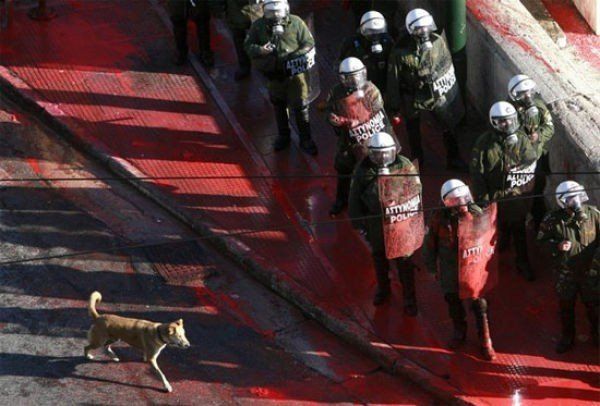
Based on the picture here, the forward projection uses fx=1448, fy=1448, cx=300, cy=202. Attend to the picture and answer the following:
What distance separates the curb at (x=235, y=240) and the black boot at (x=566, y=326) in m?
1.15

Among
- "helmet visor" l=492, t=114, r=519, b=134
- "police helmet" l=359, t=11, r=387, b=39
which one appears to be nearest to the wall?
"helmet visor" l=492, t=114, r=519, b=134

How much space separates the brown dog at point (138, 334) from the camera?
13125 mm

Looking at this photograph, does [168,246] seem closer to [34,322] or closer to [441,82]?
[34,322]

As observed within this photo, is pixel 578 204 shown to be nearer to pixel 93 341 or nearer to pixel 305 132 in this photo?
pixel 305 132

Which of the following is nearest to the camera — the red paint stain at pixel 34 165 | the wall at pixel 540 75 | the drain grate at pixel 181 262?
the wall at pixel 540 75

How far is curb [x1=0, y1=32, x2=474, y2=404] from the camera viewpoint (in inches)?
536

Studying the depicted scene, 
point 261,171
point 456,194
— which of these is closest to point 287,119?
point 261,171

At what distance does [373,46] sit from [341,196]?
1674mm

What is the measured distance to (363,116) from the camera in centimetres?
1502

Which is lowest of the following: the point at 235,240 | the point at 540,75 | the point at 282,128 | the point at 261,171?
the point at 235,240

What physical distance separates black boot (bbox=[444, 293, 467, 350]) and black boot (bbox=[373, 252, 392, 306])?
2.68 feet

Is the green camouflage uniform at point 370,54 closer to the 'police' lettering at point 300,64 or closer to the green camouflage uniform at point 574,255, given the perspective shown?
the 'police' lettering at point 300,64

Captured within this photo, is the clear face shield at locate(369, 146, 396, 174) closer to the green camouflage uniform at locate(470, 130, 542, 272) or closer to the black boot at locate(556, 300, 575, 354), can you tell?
the green camouflage uniform at locate(470, 130, 542, 272)

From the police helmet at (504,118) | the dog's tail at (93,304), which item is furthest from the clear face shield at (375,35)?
the dog's tail at (93,304)
